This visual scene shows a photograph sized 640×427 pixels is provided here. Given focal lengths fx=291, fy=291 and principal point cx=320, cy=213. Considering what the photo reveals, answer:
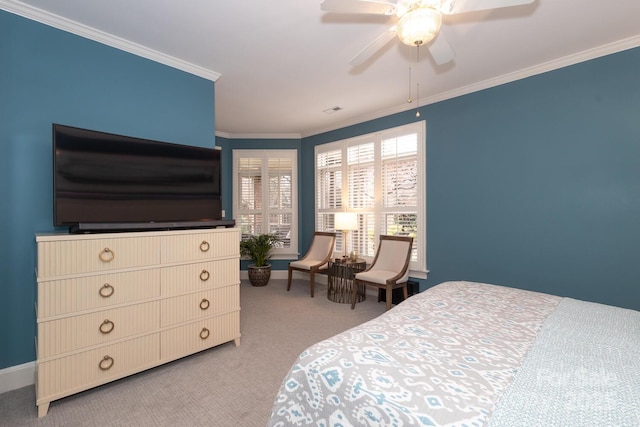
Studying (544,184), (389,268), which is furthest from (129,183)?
(544,184)

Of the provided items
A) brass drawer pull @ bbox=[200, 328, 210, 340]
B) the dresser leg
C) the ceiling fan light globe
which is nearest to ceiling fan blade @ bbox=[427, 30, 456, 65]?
the ceiling fan light globe

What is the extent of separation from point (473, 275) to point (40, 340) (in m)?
3.96

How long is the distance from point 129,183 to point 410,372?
2453 mm

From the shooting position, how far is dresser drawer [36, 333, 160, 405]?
1825 millimetres

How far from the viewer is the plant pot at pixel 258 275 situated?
507 centimetres

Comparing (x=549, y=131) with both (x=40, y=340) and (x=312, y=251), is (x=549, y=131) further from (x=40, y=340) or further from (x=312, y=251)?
(x=40, y=340)

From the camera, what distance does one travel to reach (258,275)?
5.07 meters

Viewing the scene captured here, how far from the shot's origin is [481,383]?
91 centimetres

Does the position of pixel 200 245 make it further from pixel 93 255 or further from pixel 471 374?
pixel 471 374

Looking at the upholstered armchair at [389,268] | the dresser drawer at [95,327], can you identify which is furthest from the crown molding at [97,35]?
the upholstered armchair at [389,268]

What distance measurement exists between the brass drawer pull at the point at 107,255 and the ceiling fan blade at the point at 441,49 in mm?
2663

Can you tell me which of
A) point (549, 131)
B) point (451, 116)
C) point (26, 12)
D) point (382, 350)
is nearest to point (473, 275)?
point (549, 131)

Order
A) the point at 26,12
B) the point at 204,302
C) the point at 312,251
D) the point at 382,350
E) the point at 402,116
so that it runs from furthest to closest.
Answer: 1. the point at 312,251
2. the point at 402,116
3. the point at 204,302
4. the point at 26,12
5. the point at 382,350

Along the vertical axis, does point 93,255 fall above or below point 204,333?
above
